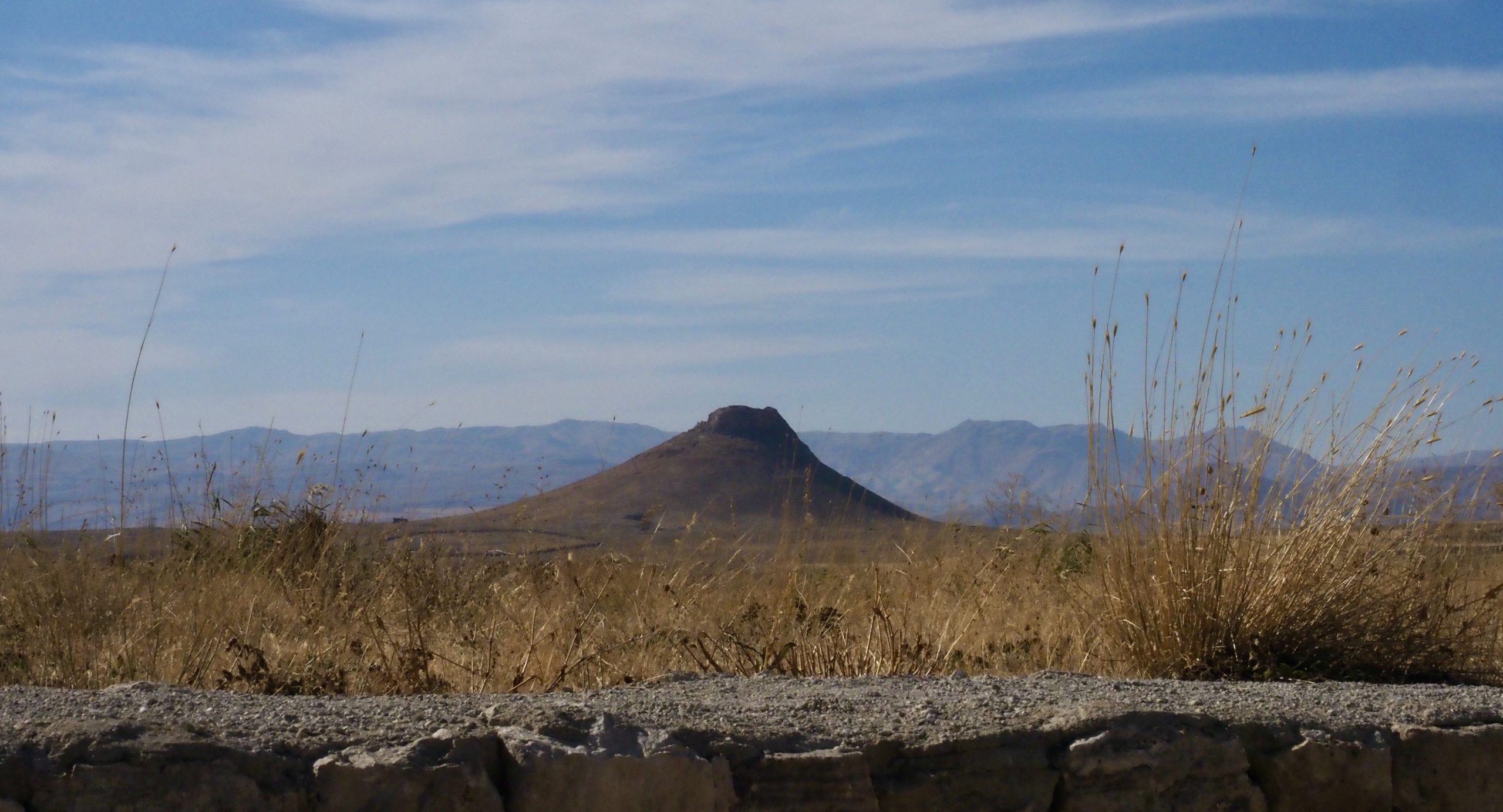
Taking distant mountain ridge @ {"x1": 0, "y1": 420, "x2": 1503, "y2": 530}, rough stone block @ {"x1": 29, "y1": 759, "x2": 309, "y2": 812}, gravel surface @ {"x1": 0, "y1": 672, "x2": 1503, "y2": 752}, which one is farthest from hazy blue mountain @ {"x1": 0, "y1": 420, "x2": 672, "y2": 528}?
rough stone block @ {"x1": 29, "y1": 759, "x2": 309, "y2": 812}

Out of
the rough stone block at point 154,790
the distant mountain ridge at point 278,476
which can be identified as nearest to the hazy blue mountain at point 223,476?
the distant mountain ridge at point 278,476

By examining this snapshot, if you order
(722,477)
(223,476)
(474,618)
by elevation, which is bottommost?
(474,618)

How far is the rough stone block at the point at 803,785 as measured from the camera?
257cm

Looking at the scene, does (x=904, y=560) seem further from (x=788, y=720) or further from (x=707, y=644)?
(x=788, y=720)

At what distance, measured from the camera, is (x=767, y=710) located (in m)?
2.90

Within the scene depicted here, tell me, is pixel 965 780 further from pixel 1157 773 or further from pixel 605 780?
pixel 605 780

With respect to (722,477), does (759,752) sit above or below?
below

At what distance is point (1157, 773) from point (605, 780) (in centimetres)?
131

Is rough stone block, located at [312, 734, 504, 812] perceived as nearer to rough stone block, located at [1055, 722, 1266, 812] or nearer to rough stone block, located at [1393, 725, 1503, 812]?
rough stone block, located at [1055, 722, 1266, 812]

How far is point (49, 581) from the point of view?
513 cm

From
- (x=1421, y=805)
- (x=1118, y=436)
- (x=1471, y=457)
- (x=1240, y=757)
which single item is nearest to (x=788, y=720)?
(x=1240, y=757)

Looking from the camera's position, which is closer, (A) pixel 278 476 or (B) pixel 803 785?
(B) pixel 803 785

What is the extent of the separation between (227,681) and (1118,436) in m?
3.51

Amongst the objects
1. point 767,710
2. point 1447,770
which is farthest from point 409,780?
point 1447,770
